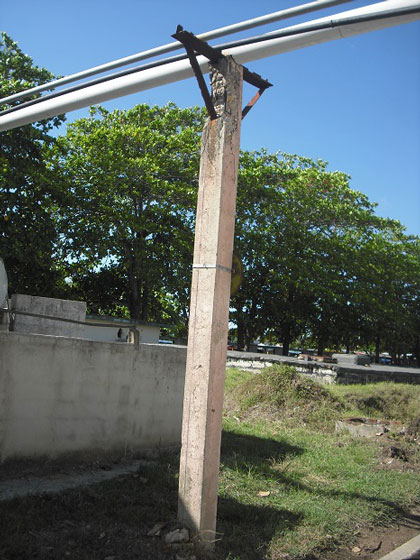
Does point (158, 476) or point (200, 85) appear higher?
point (200, 85)

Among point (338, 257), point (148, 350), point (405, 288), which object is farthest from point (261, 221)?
point (148, 350)

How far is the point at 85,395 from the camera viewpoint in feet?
22.4

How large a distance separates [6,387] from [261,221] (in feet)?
72.2

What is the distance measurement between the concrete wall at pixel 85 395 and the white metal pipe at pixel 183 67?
8.55ft

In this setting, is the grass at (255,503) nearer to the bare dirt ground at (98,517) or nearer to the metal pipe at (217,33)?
the bare dirt ground at (98,517)

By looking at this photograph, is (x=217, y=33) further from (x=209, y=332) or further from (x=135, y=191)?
(x=135, y=191)

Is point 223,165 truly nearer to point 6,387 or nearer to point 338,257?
point 6,387

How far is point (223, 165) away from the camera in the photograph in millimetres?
4414

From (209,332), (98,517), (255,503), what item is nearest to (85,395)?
(98,517)

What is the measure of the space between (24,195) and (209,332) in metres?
14.5

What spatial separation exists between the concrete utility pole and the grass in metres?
0.41

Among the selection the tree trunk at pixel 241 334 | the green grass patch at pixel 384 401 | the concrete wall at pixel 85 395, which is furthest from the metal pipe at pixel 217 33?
the tree trunk at pixel 241 334

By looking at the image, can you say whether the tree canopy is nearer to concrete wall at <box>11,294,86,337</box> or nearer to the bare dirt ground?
concrete wall at <box>11,294,86,337</box>

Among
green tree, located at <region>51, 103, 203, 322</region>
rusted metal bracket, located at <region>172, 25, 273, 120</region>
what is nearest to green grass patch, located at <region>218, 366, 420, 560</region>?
rusted metal bracket, located at <region>172, 25, 273, 120</region>
